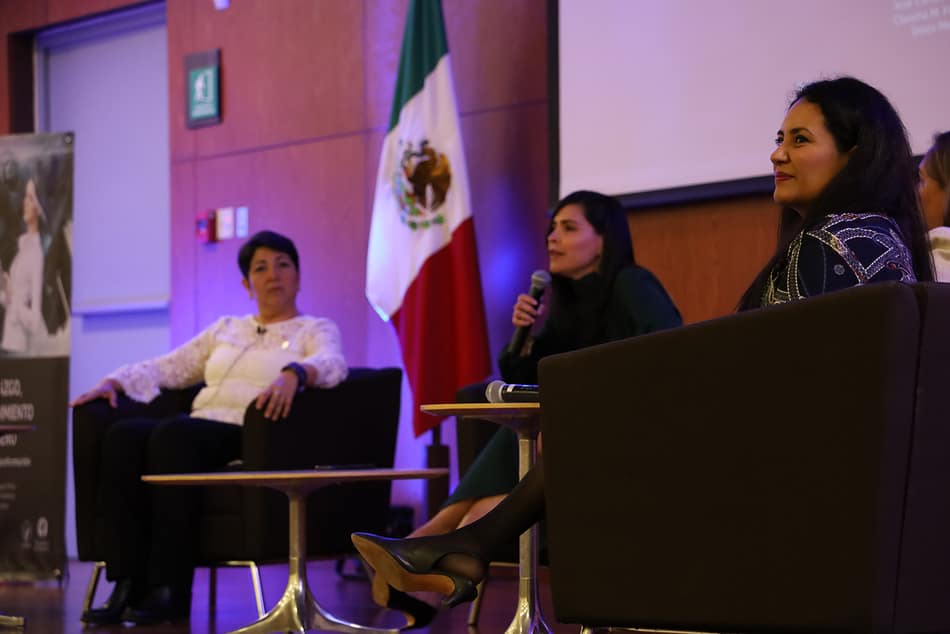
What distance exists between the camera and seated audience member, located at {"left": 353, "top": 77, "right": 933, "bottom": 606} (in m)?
1.88

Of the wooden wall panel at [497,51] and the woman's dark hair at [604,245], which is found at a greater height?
the wooden wall panel at [497,51]

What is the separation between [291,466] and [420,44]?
1995 mm

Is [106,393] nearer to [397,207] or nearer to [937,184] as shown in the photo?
[397,207]

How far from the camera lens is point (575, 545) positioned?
178 centimetres

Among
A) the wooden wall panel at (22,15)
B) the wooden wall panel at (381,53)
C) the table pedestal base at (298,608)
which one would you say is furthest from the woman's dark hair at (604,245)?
the wooden wall panel at (22,15)

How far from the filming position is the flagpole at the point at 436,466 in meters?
4.75

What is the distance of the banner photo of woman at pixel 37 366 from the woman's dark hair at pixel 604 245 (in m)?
2.20

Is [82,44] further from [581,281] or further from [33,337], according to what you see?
[581,281]

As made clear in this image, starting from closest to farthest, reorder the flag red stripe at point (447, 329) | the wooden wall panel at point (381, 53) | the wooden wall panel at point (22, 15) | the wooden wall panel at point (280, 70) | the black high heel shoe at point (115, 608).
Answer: the black high heel shoe at point (115, 608) → the flag red stripe at point (447, 329) → the wooden wall panel at point (381, 53) → the wooden wall panel at point (280, 70) → the wooden wall panel at point (22, 15)

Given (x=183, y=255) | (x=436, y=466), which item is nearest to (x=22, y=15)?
(x=183, y=255)

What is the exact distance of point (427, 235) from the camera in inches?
190

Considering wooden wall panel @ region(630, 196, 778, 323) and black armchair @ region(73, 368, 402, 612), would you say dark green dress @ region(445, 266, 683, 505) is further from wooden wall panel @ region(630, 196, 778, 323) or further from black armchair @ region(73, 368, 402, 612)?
wooden wall panel @ region(630, 196, 778, 323)

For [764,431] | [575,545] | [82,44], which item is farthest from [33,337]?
[764,431]

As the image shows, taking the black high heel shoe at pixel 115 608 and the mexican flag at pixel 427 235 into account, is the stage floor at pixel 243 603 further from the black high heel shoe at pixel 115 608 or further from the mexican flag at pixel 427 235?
the mexican flag at pixel 427 235
